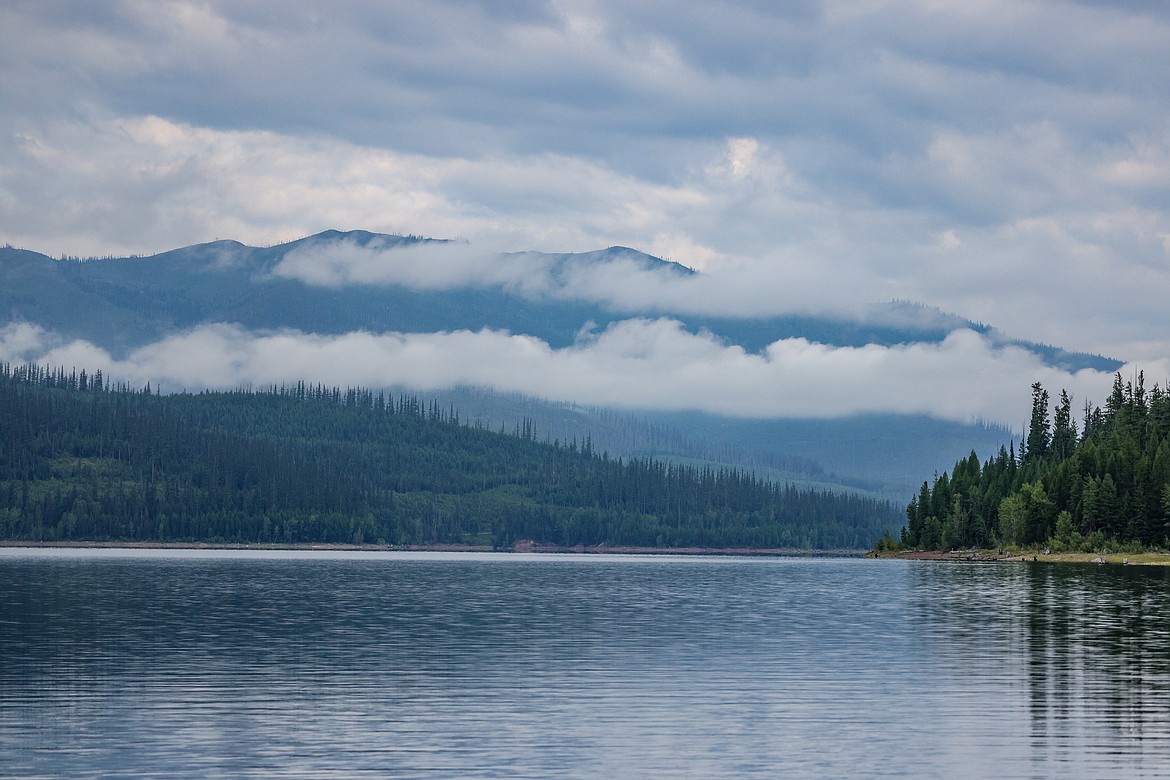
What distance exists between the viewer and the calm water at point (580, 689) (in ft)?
140

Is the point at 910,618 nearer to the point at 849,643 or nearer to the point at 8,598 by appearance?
the point at 849,643

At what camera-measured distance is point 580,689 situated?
58531mm

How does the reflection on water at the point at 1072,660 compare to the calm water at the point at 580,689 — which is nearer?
the calm water at the point at 580,689

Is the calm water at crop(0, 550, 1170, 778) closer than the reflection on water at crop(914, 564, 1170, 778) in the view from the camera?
Yes

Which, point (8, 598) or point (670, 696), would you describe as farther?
point (8, 598)

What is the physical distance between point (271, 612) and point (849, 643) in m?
43.1

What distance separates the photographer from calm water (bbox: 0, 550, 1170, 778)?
42750mm

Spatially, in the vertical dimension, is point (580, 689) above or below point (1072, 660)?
below

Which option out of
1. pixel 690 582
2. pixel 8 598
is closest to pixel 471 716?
pixel 8 598

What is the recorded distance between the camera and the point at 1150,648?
7450cm

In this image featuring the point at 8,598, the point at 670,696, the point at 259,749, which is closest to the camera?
the point at 259,749

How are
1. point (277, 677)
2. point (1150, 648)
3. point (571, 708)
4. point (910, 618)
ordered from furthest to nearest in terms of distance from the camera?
1. point (910, 618)
2. point (1150, 648)
3. point (277, 677)
4. point (571, 708)

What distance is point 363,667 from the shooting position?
6631cm

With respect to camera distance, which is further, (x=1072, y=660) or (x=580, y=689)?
(x=1072, y=660)
